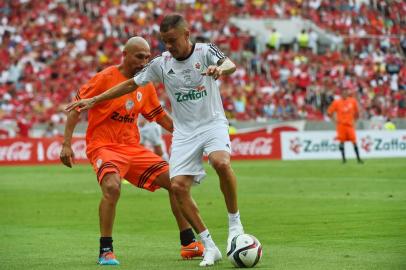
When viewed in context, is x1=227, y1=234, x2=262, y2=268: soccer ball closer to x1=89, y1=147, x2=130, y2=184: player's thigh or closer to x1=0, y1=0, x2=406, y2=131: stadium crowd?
x1=89, y1=147, x2=130, y2=184: player's thigh

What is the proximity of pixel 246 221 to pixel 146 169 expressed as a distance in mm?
3951

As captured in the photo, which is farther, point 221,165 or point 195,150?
point 195,150

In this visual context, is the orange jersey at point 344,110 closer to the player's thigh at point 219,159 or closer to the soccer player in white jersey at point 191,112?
the soccer player in white jersey at point 191,112

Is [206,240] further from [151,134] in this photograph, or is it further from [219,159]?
[151,134]

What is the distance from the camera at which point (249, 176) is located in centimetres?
2644

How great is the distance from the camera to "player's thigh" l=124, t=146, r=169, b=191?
1106 centimetres

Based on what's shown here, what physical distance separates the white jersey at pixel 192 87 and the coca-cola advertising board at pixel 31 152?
85.8ft

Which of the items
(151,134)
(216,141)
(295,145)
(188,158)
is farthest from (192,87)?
(295,145)

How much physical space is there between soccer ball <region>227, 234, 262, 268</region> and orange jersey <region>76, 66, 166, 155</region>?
2312mm

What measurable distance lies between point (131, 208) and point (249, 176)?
357 inches

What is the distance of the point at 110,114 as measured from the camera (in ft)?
36.6

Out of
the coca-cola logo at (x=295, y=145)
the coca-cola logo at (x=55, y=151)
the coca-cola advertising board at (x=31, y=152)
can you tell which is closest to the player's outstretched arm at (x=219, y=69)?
the coca-cola logo at (x=55, y=151)

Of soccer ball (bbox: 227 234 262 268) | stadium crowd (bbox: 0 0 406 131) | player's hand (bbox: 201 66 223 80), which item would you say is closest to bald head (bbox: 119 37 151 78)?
player's hand (bbox: 201 66 223 80)

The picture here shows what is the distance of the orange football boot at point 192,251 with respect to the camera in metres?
10.5
